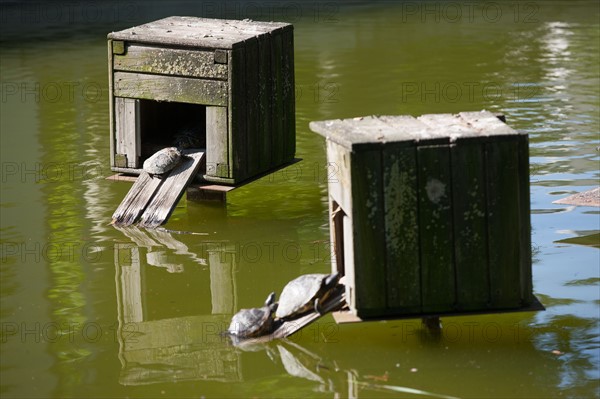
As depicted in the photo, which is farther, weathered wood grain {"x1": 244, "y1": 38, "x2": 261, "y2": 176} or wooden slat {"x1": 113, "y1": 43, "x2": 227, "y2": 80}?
weathered wood grain {"x1": 244, "y1": 38, "x2": 261, "y2": 176}

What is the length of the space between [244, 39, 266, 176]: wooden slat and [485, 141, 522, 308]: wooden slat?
10.5ft

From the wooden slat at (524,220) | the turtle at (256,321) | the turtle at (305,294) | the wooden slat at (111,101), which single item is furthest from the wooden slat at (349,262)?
the wooden slat at (111,101)

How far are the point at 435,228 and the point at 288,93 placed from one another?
3.61 meters

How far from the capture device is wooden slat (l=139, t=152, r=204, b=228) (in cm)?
880

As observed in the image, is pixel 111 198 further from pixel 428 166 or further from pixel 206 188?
pixel 428 166

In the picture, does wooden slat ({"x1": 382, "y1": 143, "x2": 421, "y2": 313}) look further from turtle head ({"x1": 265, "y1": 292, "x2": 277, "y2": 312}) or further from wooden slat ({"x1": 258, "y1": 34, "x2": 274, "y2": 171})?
wooden slat ({"x1": 258, "y1": 34, "x2": 274, "y2": 171})

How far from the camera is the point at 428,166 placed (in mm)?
5922

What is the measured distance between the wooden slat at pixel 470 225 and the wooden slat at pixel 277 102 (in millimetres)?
3406

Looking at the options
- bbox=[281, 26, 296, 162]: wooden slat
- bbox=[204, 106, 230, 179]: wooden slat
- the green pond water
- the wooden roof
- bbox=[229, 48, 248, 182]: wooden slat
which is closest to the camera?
the wooden roof

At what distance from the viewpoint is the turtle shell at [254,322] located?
21.4 ft

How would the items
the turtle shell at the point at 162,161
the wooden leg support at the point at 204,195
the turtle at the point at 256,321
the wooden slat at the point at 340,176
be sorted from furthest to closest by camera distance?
the wooden leg support at the point at 204,195
the turtle shell at the point at 162,161
the turtle at the point at 256,321
the wooden slat at the point at 340,176

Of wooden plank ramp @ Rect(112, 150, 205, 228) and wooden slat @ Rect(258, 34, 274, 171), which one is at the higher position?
wooden slat @ Rect(258, 34, 274, 171)

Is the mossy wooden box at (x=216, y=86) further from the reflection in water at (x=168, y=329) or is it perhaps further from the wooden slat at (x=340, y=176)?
the wooden slat at (x=340, y=176)

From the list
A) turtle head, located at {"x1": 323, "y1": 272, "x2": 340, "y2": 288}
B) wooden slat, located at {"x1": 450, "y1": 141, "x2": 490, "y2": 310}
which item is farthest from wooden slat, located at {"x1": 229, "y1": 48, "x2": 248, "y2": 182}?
wooden slat, located at {"x1": 450, "y1": 141, "x2": 490, "y2": 310}
